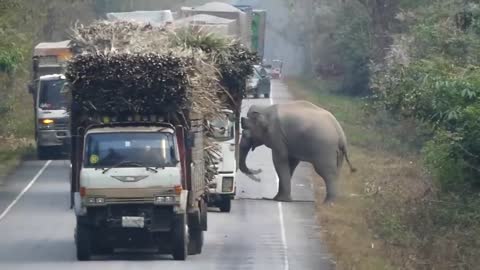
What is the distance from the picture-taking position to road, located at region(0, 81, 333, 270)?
2042 centimetres

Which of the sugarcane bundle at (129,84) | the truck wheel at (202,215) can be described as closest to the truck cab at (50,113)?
the truck wheel at (202,215)

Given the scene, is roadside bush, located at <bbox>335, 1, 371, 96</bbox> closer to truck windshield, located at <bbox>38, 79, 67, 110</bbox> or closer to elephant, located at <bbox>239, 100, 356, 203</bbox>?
truck windshield, located at <bbox>38, 79, 67, 110</bbox>

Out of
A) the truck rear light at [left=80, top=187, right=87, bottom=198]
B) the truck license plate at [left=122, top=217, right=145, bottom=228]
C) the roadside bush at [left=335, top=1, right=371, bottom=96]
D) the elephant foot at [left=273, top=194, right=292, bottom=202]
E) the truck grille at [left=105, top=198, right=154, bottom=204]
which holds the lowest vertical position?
the roadside bush at [left=335, top=1, right=371, bottom=96]

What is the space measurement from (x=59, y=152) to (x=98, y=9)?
38312 mm

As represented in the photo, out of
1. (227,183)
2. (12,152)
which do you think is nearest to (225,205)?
(227,183)

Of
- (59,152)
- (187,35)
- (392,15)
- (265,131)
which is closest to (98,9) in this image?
(392,15)

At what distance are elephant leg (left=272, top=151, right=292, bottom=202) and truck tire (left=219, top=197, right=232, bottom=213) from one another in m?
2.21

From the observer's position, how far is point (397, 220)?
79.9 feet

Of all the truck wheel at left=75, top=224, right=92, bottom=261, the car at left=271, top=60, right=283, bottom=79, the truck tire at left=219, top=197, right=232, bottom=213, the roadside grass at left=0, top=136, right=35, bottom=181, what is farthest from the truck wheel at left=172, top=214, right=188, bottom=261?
the car at left=271, top=60, right=283, bottom=79

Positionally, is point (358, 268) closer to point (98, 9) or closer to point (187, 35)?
point (187, 35)

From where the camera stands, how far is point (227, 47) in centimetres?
2528

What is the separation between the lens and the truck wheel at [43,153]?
120ft

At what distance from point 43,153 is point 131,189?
17406mm

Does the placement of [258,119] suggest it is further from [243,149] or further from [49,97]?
[49,97]
